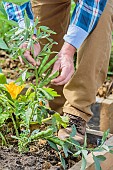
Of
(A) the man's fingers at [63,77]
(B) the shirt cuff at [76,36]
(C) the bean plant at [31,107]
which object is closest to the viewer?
(C) the bean plant at [31,107]

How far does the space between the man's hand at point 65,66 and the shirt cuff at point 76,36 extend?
0.02 m

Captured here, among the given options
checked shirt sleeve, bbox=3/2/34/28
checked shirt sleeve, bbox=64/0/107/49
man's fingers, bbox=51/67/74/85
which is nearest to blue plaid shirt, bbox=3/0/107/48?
checked shirt sleeve, bbox=64/0/107/49

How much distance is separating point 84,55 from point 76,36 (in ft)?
0.42

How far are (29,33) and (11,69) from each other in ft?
8.19

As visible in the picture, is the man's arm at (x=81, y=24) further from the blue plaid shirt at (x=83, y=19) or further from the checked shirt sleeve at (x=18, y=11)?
the checked shirt sleeve at (x=18, y=11)

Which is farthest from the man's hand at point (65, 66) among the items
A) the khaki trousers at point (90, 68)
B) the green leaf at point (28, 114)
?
the green leaf at point (28, 114)

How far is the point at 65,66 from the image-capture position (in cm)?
256

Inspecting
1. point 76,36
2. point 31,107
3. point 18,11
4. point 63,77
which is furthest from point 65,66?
point 18,11

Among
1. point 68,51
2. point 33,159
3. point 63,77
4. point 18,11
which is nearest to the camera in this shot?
point 33,159

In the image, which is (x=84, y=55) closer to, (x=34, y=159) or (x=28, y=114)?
(x=28, y=114)

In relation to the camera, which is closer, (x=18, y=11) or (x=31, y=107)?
(x=31, y=107)

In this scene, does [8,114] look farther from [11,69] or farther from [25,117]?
[11,69]

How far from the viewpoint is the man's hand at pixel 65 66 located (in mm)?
2549

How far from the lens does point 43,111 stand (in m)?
2.37
